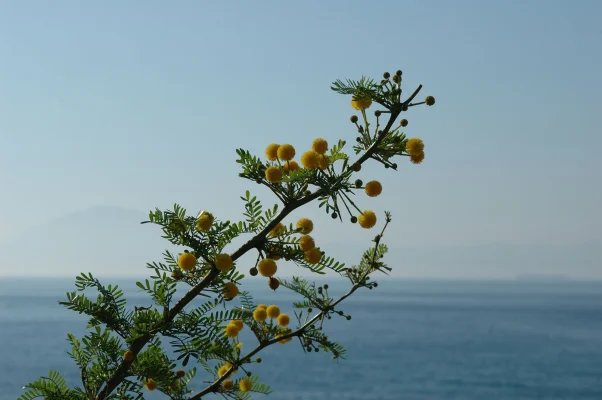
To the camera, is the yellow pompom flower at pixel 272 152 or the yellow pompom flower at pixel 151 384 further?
the yellow pompom flower at pixel 151 384

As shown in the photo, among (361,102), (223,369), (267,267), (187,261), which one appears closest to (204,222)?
(187,261)

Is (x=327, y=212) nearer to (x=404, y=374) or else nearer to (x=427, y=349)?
(x=404, y=374)

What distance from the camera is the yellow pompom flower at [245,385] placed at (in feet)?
8.77

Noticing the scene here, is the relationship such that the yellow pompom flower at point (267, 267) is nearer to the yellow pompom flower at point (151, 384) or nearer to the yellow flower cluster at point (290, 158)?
the yellow flower cluster at point (290, 158)

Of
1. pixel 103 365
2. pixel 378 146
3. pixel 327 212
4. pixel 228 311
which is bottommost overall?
pixel 103 365

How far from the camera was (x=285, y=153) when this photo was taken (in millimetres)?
2262

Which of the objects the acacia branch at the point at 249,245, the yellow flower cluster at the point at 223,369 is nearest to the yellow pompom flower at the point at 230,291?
the acacia branch at the point at 249,245

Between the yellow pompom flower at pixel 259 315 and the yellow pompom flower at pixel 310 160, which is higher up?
the yellow pompom flower at pixel 310 160

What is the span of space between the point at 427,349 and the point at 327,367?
16274 millimetres

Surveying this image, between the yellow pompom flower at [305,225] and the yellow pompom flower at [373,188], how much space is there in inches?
8.1

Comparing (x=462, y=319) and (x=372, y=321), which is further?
(x=462, y=319)

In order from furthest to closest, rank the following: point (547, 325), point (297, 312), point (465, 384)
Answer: point (547, 325)
point (465, 384)
point (297, 312)

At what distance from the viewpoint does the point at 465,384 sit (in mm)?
39719

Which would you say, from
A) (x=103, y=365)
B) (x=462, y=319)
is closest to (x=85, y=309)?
(x=103, y=365)
